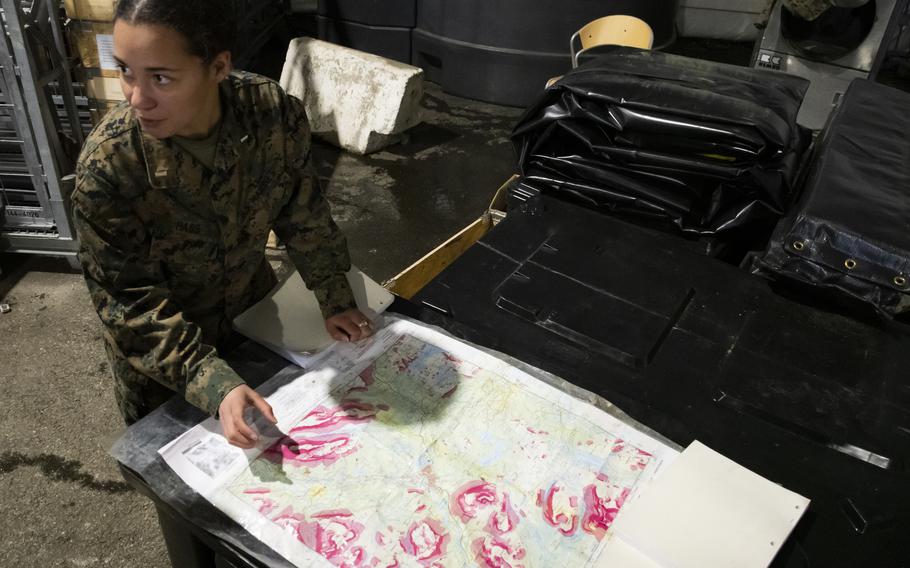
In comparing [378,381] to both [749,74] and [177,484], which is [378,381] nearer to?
[177,484]

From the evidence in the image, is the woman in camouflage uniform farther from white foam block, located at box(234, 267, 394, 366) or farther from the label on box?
the label on box

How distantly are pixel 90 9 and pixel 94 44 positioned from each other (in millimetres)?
129

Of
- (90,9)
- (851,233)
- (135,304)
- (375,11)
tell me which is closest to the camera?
(135,304)

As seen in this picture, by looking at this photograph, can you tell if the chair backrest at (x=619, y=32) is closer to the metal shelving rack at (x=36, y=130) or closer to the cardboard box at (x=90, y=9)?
the cardboard box at (x=90, y=9)

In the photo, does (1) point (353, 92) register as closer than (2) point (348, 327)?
No

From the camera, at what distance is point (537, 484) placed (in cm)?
89

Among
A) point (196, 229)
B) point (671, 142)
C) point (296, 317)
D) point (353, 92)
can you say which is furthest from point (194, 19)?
point (353, 92)

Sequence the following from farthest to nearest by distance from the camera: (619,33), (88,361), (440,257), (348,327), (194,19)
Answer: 1. (619,33)
2. (88,361)
3. (440,257)
4. (348,327)
5. (194,19)

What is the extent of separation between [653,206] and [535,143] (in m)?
0.32

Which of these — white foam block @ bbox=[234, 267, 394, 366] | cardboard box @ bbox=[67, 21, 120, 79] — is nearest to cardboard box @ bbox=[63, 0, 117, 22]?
cardboard box @ bbox=[67, 21, 120, 79]

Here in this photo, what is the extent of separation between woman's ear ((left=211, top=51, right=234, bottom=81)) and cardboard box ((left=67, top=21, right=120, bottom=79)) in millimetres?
1540

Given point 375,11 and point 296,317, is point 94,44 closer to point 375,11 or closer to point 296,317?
point 296,317

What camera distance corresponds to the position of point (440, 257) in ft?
5.53

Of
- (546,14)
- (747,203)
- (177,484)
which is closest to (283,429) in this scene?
(177,484)
